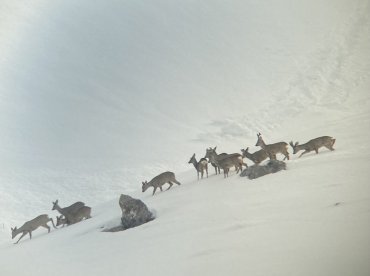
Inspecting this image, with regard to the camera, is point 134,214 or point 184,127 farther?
point 184,127

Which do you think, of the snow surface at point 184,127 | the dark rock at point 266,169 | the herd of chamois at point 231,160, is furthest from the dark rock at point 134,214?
the herd of chamois at point 231,160

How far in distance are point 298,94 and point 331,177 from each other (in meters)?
22.1

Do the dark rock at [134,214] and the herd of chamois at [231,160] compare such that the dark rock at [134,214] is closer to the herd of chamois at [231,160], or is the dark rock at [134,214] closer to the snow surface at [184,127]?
the snow surface at [184,127]

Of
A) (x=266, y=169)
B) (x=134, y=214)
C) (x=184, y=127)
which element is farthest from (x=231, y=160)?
(x=184, y=127)

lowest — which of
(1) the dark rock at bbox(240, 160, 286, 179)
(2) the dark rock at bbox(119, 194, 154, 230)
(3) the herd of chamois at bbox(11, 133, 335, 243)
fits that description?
(2) the dark rock at bbox(119, 194, 154, 230)

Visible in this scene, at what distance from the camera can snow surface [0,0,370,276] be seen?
5.95 m

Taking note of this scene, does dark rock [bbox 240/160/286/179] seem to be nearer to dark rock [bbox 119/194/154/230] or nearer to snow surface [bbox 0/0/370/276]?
snow surface [bbox 0/0/370/276]

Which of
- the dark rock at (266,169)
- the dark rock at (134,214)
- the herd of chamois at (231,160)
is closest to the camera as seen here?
the dark rock at (134,214)

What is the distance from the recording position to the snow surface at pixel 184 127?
5949 mm

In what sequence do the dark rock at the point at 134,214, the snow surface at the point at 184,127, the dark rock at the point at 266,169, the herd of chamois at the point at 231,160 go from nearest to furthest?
the snow surface at the point at 184,127, the dark rock at the point at 134,214, the dark rock at the point at 266,169, the herd of chamois at the point at 231,160

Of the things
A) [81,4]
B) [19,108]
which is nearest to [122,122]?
[19,108]

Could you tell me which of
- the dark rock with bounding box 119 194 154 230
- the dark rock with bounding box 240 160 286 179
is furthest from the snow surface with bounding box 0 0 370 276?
the dark rock with bounding box 240 160 286 179

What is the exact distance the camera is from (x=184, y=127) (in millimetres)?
26953

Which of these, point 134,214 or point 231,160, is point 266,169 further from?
point 134,214
